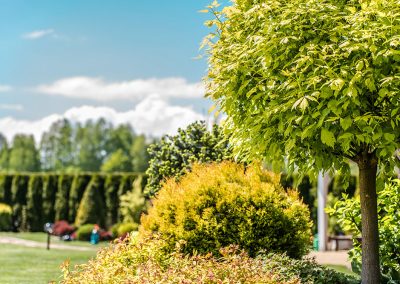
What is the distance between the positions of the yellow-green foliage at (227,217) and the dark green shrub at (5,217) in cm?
1741

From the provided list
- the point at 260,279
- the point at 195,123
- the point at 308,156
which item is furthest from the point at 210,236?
the point at 195,123

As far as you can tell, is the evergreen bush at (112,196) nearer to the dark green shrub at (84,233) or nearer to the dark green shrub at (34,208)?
the dark green shrub at (84,233)

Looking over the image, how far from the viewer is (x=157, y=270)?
20.5 feet

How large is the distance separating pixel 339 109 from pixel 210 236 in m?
3.13

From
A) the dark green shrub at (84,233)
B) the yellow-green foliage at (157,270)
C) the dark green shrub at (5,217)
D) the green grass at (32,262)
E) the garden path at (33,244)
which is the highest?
the dark green shrub at (5,217)

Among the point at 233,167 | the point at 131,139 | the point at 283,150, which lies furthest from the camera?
the point at 131,139

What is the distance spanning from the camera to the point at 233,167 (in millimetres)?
9312

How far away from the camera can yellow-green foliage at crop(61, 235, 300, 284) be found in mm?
6023

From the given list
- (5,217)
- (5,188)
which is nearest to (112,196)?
(5,217)

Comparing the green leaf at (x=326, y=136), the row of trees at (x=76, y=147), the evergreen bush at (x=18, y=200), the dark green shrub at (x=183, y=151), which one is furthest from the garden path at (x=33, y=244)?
the row of trees at (x=76, y=147)

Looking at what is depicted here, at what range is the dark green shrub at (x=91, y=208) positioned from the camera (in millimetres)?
23984

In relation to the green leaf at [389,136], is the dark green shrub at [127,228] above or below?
below

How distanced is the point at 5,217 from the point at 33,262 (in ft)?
36.6

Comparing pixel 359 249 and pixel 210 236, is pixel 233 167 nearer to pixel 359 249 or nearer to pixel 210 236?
pixel 210 236
